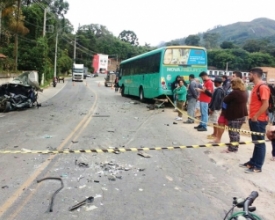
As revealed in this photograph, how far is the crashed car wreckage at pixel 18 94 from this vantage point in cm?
1456

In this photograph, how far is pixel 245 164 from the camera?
21.0 feet

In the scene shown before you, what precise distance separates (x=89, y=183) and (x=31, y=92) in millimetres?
11931

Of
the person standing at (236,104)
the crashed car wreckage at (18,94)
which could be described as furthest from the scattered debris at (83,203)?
the crashed car wreckage at (18,94)

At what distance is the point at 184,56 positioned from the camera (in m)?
17.4

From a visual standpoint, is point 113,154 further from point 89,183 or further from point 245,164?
point 245,164

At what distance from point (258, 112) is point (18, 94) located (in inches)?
480

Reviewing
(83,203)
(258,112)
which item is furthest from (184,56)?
(83,203)

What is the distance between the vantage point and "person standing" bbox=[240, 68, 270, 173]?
575cm

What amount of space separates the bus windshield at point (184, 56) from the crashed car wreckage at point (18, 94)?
690cm

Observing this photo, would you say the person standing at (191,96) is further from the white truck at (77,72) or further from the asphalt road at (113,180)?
the white truck at (77,72)

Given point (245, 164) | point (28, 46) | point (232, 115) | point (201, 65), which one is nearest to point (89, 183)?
point (245, 164)

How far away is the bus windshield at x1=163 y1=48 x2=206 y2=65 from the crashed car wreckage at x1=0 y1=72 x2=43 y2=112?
22.7ft

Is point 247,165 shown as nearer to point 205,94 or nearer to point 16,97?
point 205,94

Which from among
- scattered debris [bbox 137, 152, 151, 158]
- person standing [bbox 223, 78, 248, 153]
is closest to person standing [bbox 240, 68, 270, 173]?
person standing [bbox 223, 78, 248, 153]
